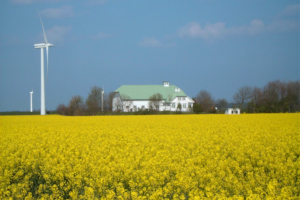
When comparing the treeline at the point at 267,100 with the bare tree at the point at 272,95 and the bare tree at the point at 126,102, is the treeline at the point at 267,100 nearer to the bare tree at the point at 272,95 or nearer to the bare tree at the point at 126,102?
the bare tree at the point at 272,95

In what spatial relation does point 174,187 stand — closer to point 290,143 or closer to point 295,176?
point 295,176

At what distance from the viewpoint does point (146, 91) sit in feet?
354

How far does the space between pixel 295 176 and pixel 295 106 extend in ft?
257

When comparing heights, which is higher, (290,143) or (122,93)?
(122,93)

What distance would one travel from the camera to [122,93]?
106 metres

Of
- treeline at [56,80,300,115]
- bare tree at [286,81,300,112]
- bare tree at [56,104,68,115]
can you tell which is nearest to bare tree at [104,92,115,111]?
treeline at [56,80,300,115]

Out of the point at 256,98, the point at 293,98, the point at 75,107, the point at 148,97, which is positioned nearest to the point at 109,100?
the point at 148,97

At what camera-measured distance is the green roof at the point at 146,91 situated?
105 meters

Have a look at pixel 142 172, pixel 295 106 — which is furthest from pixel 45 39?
pixel 295 106

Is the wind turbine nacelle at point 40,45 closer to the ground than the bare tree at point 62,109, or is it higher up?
higher up

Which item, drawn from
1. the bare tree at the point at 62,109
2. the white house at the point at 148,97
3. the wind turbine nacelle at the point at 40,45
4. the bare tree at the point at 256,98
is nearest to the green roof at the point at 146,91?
the white house at the point at 148,97

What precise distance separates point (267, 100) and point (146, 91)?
140ft

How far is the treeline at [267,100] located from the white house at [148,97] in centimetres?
935

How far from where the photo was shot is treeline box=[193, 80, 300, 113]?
254ft
